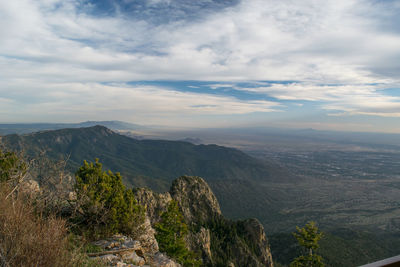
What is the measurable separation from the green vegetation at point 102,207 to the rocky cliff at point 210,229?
35212 millimetres

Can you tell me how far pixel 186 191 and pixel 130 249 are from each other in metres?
73.3

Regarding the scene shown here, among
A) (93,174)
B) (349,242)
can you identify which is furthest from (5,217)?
(349,242)

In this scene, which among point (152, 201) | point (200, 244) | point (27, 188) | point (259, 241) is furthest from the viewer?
point (259, 241)

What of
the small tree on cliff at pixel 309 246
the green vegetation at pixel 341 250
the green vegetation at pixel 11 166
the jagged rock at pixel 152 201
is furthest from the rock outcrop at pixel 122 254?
the green vegetation at pixel 341 250

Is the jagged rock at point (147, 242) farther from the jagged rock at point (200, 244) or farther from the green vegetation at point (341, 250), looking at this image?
the green vegetation at point (341, 250)

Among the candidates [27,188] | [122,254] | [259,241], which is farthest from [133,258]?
[259,241]

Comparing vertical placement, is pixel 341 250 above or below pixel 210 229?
below

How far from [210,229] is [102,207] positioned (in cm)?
6579

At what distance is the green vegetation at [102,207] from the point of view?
13.6 m

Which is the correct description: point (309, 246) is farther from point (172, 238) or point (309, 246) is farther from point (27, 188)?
point (27, 188)

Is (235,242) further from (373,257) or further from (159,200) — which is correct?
(373,257)

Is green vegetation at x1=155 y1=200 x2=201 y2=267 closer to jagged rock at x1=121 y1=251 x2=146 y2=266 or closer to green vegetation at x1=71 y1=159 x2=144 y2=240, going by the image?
green vegetation at x1=71 y1=159 x2=144 y2=240

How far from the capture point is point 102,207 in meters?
13.6

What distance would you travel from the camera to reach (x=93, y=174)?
49.3 feet
